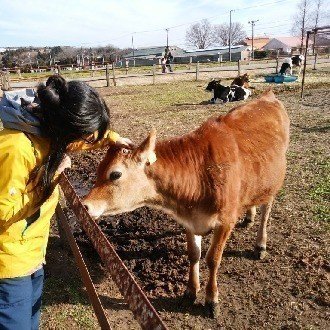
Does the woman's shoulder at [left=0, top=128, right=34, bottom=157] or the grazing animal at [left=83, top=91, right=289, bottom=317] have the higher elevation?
the woman's shoulder at [left=0, top=128, right=34, bottom=157]

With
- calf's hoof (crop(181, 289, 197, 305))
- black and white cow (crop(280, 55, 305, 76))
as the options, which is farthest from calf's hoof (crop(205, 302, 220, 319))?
black and white cow (crop(280, 55, 305, 76))

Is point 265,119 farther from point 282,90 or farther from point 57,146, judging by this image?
point 282,90

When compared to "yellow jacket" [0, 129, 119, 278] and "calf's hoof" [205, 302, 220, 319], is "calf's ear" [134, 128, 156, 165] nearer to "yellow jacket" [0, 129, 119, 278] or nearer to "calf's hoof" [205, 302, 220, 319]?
"yellow jacket" [0, 129, 119, 278]

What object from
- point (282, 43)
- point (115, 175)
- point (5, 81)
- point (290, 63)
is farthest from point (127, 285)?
point (282, 43)

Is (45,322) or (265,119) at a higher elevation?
(265,119)

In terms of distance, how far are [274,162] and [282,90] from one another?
41.3ft

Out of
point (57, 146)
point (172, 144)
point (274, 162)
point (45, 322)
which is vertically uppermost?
point (57, 146)

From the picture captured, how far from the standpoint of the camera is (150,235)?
4531mm

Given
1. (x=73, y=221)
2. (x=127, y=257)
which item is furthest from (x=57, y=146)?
(x=73, y=221)

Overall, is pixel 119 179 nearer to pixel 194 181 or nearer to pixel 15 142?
pixel 194 181

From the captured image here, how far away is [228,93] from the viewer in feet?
46.0

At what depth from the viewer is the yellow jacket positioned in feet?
5.89

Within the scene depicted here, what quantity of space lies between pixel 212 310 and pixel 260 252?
1.03 m

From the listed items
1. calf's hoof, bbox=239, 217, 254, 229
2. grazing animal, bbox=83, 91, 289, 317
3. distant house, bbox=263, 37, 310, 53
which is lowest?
calf's hoof, bbox=239, 217, 254, 229
